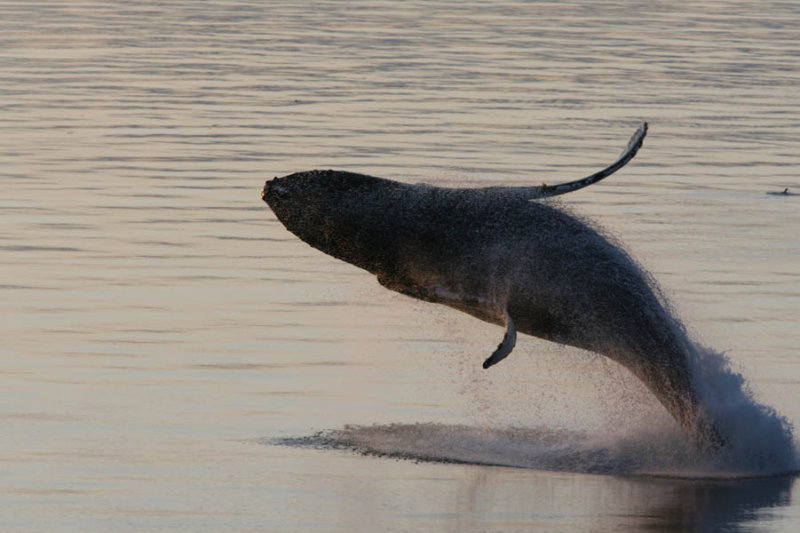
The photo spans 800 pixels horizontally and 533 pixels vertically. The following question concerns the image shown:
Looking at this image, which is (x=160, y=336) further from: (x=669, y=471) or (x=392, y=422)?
(x=669, y=471)

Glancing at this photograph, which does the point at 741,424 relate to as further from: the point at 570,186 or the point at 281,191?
the point at 281,191

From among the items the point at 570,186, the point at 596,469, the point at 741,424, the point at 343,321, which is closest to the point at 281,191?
the point at 570,186

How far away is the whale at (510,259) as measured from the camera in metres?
14.4

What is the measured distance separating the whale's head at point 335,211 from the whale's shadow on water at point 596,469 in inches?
60.7

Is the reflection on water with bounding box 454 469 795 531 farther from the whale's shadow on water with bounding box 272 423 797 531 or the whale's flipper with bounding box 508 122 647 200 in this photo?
the whale's flipper with bounding box 508 122 647 200

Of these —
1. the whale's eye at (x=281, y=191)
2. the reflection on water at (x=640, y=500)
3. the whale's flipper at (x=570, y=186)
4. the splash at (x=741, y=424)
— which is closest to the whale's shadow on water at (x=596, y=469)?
the reflection on water at (x=640, y=500)

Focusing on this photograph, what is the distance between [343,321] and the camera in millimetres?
17281

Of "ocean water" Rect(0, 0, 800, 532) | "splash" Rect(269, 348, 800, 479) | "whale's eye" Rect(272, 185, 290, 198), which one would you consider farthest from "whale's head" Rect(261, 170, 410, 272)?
"splash" Rect(269, 348, 800, 479)

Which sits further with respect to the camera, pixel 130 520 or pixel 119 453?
pixel 119 453

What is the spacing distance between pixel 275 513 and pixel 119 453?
1.66 m

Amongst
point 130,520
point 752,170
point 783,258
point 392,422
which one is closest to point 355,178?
point 392,422

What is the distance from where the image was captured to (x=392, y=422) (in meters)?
14.2

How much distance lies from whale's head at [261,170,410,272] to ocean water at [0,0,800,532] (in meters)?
1.01

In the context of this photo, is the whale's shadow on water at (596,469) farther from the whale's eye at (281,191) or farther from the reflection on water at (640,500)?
the whale's eye at (281,191)
